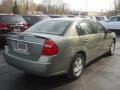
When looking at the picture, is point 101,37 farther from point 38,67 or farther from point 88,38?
point 38,67

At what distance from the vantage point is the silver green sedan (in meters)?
5.07

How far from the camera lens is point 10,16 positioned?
11102 millimetres

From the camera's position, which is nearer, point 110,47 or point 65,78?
point 65,78

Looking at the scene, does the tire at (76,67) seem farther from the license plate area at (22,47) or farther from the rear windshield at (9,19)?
the rear windshield at (9,19)

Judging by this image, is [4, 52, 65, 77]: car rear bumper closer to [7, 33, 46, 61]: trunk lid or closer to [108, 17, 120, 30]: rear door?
[7, 33, 46, 61]: trunk lid

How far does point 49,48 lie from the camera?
5.05m

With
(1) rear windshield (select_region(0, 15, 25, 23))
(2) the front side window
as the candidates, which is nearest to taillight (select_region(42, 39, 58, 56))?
(2) the front side window

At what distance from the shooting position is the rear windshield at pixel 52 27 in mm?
5922

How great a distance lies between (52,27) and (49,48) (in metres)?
1.26

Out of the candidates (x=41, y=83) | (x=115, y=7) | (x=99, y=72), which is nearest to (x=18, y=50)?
(x=41, y=83)

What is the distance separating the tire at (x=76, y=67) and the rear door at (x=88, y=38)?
0.37 meters

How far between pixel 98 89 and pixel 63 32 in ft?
5.15

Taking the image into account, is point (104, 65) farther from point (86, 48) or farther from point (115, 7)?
point (115, 7)

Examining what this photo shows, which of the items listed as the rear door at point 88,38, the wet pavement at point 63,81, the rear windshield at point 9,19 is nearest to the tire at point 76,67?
the wet pavement at point 63,81
